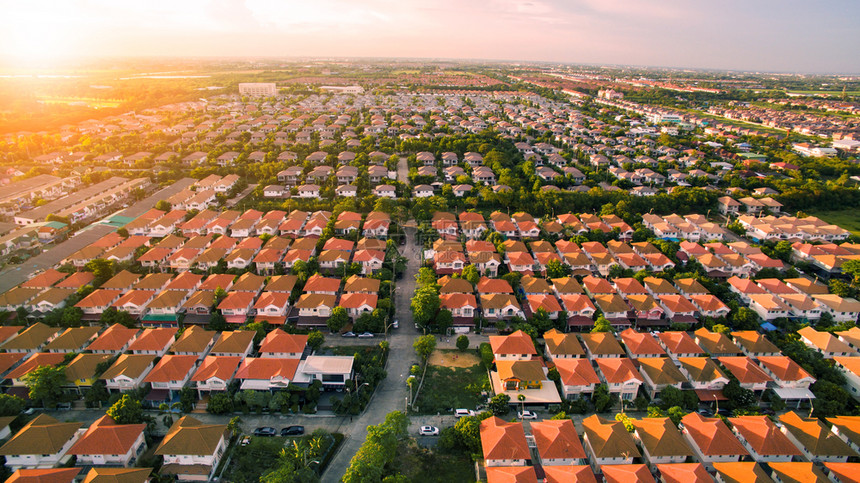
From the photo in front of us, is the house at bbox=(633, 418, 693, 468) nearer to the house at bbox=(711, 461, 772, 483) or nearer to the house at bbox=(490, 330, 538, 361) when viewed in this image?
the house at bbox=(711, 461, 772, 483)

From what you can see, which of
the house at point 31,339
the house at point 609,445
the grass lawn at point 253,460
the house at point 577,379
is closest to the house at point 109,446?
the grass lawn at point 253,460

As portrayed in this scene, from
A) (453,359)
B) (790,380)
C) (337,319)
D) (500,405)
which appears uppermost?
(337,319)

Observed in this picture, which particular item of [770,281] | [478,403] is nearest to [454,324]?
[478,403]

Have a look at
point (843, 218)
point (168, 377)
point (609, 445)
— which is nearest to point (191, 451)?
point (168, 377)

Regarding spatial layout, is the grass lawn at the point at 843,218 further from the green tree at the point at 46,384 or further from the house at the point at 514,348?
the green tree at the point at 46,384

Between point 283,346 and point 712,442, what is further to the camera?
point 283,346

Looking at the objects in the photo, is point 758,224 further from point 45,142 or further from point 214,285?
point 45,142

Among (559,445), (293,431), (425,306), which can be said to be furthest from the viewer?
(425,306)

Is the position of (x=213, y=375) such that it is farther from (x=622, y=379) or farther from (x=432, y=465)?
(x=622, y=379)
